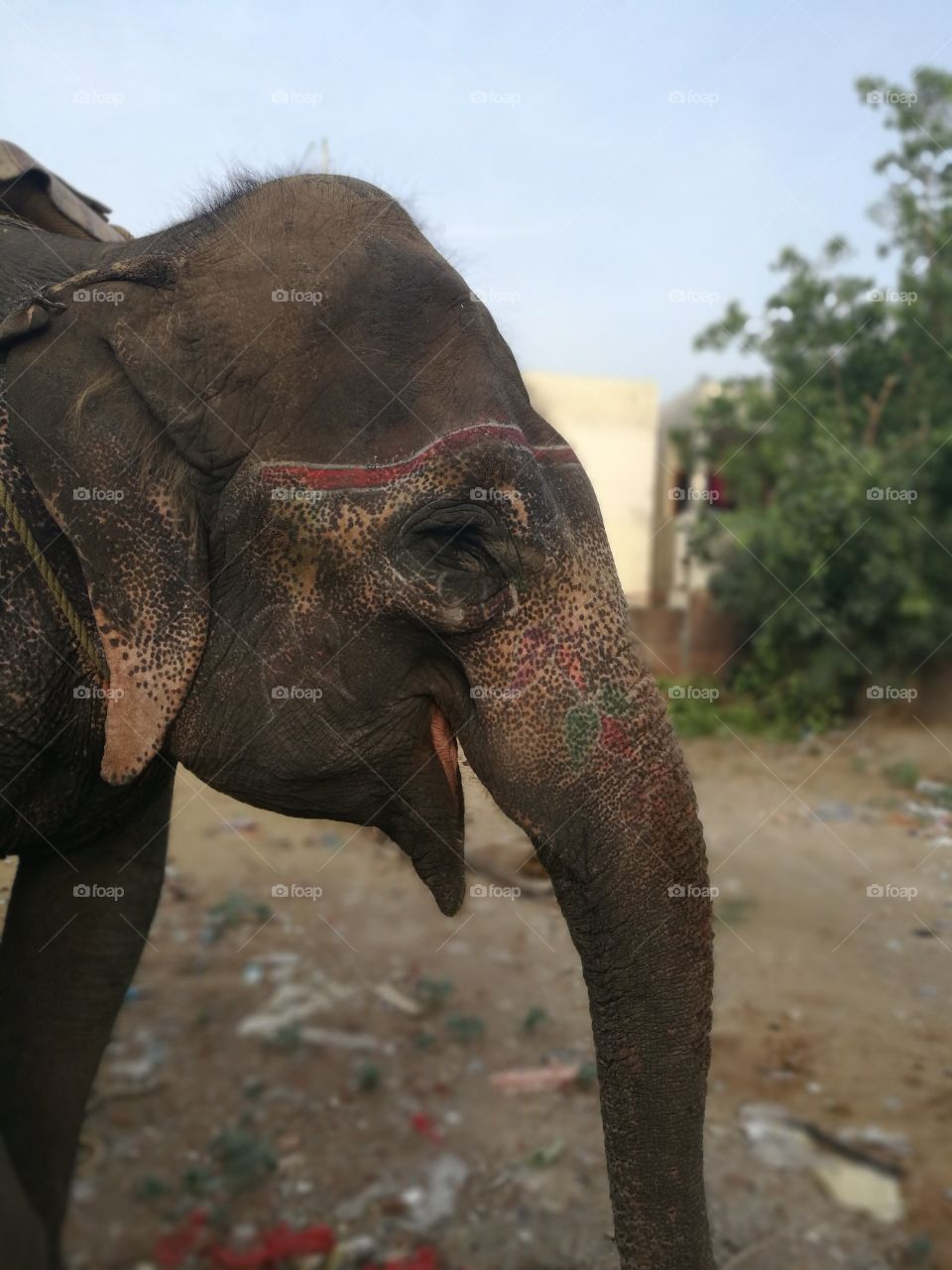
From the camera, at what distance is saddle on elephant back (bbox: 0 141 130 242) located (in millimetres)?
2217

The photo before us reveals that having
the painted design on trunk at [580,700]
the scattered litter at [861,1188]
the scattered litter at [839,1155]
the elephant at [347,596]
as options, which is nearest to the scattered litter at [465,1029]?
the scattered litter at [839,1155]

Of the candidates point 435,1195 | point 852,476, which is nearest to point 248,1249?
point 435,1195

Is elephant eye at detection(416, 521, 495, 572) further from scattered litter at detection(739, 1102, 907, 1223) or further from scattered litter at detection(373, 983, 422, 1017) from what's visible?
scattered litter at detection(373, 983, 422, 1017)

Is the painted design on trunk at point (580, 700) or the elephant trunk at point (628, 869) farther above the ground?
the painted design on trunk at point (580, 700)

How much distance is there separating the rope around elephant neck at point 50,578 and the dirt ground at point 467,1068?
0.59 metres

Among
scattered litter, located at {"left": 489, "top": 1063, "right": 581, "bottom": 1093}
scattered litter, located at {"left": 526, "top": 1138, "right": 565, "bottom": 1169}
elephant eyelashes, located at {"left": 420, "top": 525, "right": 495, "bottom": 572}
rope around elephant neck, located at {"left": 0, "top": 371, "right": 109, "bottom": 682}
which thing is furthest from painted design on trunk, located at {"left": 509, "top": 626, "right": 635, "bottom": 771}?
scattered litter, located at {"left": 489, "top": 1063, "right": 581, "bottom": 1093}

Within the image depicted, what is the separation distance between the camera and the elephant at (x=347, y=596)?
5.22 ft

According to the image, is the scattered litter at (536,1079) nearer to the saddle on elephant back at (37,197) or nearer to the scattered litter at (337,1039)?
the scattered litter at (337,1039)

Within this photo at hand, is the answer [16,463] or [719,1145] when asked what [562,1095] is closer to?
[719,1145]

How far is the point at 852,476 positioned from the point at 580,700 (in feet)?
24.9

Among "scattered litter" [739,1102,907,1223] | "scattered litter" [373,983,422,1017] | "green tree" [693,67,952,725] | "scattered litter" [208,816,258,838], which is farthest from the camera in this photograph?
"green tree" [693,67,952,725]

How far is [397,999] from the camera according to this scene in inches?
161

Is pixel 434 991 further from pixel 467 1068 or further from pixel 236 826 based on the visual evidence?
pixel 236 826

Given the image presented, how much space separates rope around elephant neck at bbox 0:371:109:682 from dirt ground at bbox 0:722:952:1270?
23.1 inches
